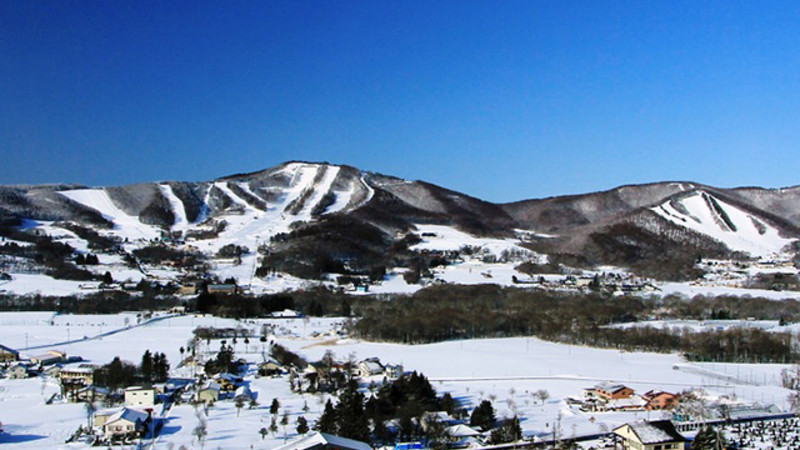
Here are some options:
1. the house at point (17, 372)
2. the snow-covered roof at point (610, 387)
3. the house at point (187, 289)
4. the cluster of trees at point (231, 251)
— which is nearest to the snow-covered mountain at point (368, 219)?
the cluster of trees at point (231, 251)

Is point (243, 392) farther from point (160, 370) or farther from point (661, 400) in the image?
point (661, 400)

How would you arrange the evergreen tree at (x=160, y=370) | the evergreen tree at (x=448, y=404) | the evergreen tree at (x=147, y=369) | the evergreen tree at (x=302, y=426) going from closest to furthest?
the evergreen tree at (x=302, y=426), the evergreen tree at (x=448, y=404), the evergreen tree at (x=147, y=369), the evergreen tree at (x=160, y=370)

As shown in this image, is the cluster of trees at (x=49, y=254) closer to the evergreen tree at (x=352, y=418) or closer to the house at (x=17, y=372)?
the house at (x=17, y=372)

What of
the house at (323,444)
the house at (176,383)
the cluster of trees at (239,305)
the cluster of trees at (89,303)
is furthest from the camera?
the cluster of trees at (89,303)

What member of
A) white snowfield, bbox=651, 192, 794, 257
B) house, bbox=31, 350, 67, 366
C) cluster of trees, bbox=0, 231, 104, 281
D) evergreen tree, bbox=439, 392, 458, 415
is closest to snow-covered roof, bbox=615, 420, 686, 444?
evergreen tree, bbox=439, 392, 458, 415

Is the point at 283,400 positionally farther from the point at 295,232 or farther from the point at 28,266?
the point at 295,232

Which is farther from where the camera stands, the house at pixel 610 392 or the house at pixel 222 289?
the house at pixel 222 289
